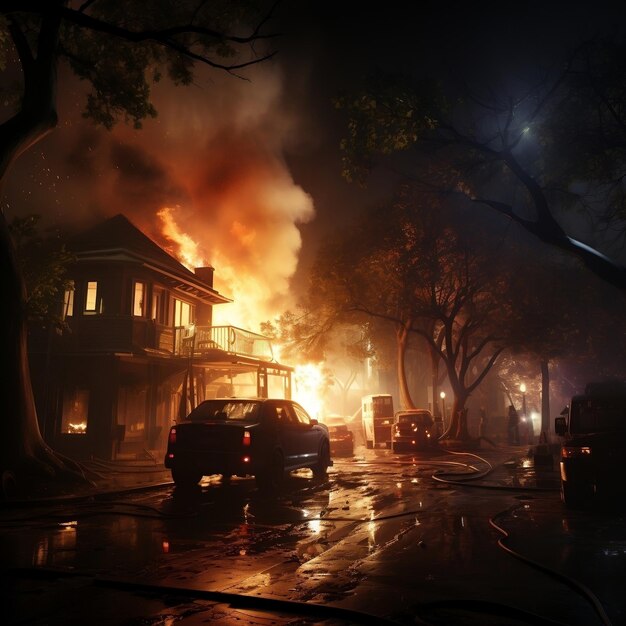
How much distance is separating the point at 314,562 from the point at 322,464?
885cm

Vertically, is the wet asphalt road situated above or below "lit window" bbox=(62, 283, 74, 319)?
below

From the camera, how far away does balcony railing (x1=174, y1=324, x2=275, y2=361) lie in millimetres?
22677

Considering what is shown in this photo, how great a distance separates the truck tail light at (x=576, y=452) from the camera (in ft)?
29.3

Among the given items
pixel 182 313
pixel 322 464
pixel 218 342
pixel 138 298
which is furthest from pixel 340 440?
pixel 322 464

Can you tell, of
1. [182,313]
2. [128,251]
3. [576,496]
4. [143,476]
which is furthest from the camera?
[182,313]

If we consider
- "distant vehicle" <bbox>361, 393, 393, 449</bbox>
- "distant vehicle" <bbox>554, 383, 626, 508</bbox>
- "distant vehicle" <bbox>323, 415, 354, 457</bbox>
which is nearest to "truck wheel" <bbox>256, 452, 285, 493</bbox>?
"distant vehicle" <bbox>554, 383, 626, 508</bbox>

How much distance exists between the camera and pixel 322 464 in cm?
1435

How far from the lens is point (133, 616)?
403cm

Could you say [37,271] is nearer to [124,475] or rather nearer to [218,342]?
[124,475]

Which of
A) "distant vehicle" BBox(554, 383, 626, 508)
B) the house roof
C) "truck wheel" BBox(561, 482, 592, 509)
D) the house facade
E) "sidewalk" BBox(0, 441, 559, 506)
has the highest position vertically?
the house roof

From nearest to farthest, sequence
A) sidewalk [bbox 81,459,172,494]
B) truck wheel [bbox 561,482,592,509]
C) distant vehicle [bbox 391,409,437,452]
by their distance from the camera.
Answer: truck wheel [bbox 561,482,592,509] → sidewalk [bbox 81,459,172,494] → distant vehicle [bbox 391,409,437,452]

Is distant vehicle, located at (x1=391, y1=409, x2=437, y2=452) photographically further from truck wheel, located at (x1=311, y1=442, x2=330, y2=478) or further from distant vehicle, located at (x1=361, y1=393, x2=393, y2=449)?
truck wheel, located at (x1=311, y1=442, x2=330, y2=478)

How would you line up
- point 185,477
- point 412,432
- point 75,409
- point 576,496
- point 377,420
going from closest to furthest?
1. point 576,496
2. point 185,477
3. point 75,409
4. point 412,432
5. point 377,420

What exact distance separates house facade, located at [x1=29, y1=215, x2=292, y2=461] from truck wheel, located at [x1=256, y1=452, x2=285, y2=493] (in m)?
8.45
